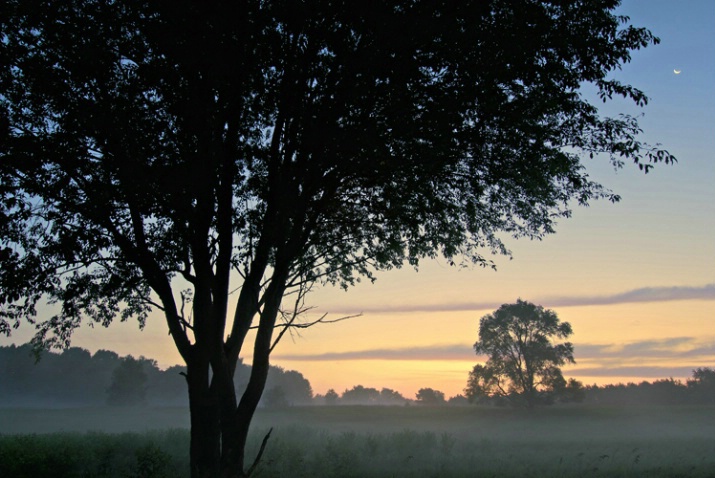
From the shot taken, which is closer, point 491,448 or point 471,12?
point 471,12

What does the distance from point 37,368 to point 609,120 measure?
178 meters

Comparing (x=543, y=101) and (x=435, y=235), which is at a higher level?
(x=543, y=101)

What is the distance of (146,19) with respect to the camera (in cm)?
855

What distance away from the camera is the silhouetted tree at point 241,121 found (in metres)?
8.36

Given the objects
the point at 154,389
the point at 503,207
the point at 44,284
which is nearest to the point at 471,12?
the point at 503,207

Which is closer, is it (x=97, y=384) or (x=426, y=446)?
(x=426, y=446)

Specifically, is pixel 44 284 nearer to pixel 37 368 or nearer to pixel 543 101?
pixel 543 101

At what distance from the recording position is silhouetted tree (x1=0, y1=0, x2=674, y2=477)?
27.4ft

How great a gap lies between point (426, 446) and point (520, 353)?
82.4 feet

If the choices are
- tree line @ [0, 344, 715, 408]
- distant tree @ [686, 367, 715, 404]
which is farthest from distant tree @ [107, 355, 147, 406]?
distant tree @ [686, 367, 715, 404]

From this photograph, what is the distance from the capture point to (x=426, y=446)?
1228 inches

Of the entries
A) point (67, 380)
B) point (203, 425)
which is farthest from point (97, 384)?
point (203, 425)

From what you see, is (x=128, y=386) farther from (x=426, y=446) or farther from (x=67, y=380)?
(x=426, y=446)

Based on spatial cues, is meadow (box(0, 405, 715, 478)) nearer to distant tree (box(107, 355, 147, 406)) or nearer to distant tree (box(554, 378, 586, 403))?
distant tree (box(554, 378, 586, 403))
